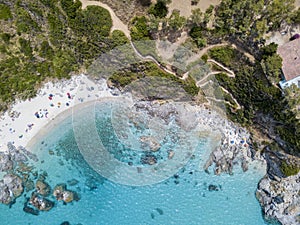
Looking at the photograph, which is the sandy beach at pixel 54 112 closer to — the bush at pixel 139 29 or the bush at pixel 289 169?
the bush at pixel 289 169

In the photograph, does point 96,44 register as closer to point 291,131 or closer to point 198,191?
point 198,191

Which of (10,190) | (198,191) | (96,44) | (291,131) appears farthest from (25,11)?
(291,131)

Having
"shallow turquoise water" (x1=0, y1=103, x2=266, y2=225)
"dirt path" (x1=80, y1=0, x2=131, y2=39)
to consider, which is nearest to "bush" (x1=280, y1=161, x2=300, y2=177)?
"shallow turquoise water" (x1=0, y1=103, x2=266, y2=225)

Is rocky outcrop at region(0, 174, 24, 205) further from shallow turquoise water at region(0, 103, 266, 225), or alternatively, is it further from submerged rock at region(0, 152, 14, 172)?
submerged rock at region(0, 152, 14, 172)

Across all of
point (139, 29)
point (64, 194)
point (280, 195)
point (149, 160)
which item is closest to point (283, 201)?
point (280, 195)

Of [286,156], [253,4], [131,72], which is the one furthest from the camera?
[131,72]
